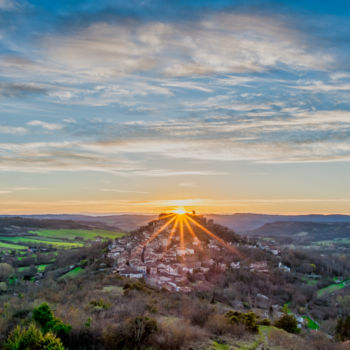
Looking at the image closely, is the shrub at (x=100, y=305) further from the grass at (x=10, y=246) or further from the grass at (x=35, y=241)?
the grass at (x=35, y=241)

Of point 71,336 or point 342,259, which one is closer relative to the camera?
point 71,336

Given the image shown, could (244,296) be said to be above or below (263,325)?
below

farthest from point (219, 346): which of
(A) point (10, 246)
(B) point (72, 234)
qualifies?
(B) point (72, 234)

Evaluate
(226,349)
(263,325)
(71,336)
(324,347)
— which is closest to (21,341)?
(71,336)

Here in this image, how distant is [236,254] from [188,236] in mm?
10944

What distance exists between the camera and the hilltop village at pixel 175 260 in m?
39.3

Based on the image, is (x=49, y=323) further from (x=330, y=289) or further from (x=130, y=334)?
(x=330, y=289)

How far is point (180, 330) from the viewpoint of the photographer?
36.1ft

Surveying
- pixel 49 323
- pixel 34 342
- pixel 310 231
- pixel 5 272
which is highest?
pixel 34 342

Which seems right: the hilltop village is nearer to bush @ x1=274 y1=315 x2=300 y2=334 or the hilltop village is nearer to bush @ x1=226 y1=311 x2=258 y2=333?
bush @ x1=274 y1=315 x2=300 y2=334

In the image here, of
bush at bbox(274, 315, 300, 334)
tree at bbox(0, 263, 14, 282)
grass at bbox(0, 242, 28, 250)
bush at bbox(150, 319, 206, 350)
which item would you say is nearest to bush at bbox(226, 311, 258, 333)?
bush at bbox(150, 319, 206, 350)

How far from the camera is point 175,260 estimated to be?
51969 millimetres

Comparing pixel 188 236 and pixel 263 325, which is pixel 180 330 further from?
pixel 188 236

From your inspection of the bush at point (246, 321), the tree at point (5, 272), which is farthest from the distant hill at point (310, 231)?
the bush at point (246, 321)
